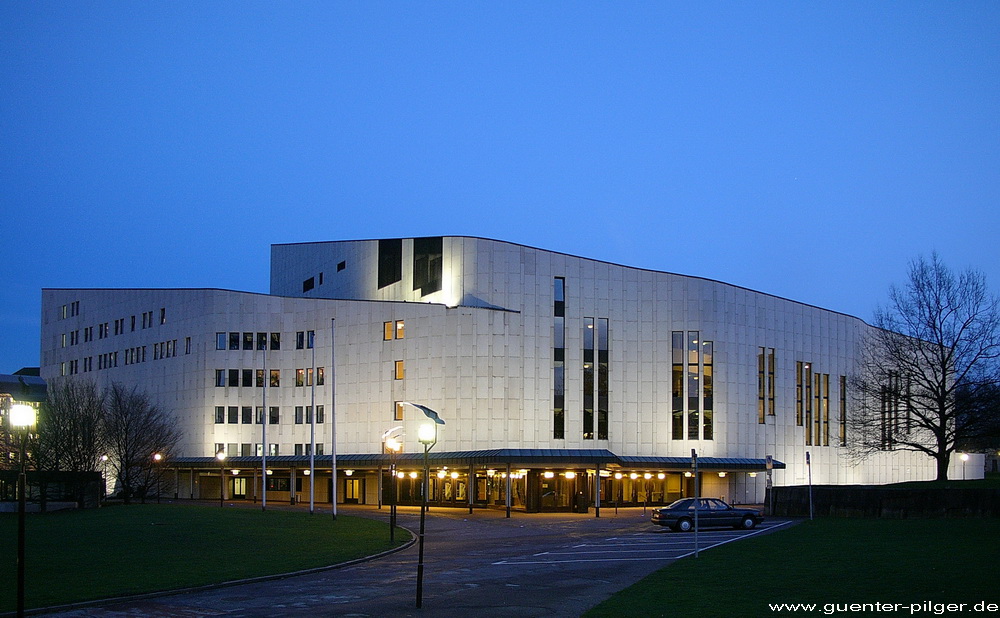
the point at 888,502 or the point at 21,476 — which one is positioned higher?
the point at 21,476

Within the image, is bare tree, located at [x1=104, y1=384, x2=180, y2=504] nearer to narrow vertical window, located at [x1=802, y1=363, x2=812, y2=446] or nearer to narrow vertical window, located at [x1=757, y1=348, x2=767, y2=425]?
narrow vertical window, located at [x1=757, y1=348, x2=767, y2=425]

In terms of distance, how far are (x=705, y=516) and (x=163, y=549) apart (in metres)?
24.1

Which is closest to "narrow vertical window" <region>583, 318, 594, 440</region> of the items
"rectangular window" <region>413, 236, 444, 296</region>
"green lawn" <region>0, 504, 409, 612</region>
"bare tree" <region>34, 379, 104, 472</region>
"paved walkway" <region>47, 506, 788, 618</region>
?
"rectangular window" <region>413, 236, 444, 296</region>

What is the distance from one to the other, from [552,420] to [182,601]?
186 ft

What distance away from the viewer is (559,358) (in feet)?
260

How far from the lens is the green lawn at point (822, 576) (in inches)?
758

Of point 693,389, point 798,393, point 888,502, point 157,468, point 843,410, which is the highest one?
point 693,389

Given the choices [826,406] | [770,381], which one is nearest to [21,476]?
[770,381]

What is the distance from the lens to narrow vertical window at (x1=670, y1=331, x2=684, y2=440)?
81.4 meters

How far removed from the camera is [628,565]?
29922 mm

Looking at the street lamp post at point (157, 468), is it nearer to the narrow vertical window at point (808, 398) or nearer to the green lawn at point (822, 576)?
the green lawn at point (822, 576)

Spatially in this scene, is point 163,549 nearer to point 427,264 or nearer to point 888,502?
point 888,502

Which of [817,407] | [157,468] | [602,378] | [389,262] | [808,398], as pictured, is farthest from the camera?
[817,407]

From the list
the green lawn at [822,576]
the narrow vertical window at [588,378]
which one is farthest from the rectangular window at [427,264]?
the green lawn at [822,576]
